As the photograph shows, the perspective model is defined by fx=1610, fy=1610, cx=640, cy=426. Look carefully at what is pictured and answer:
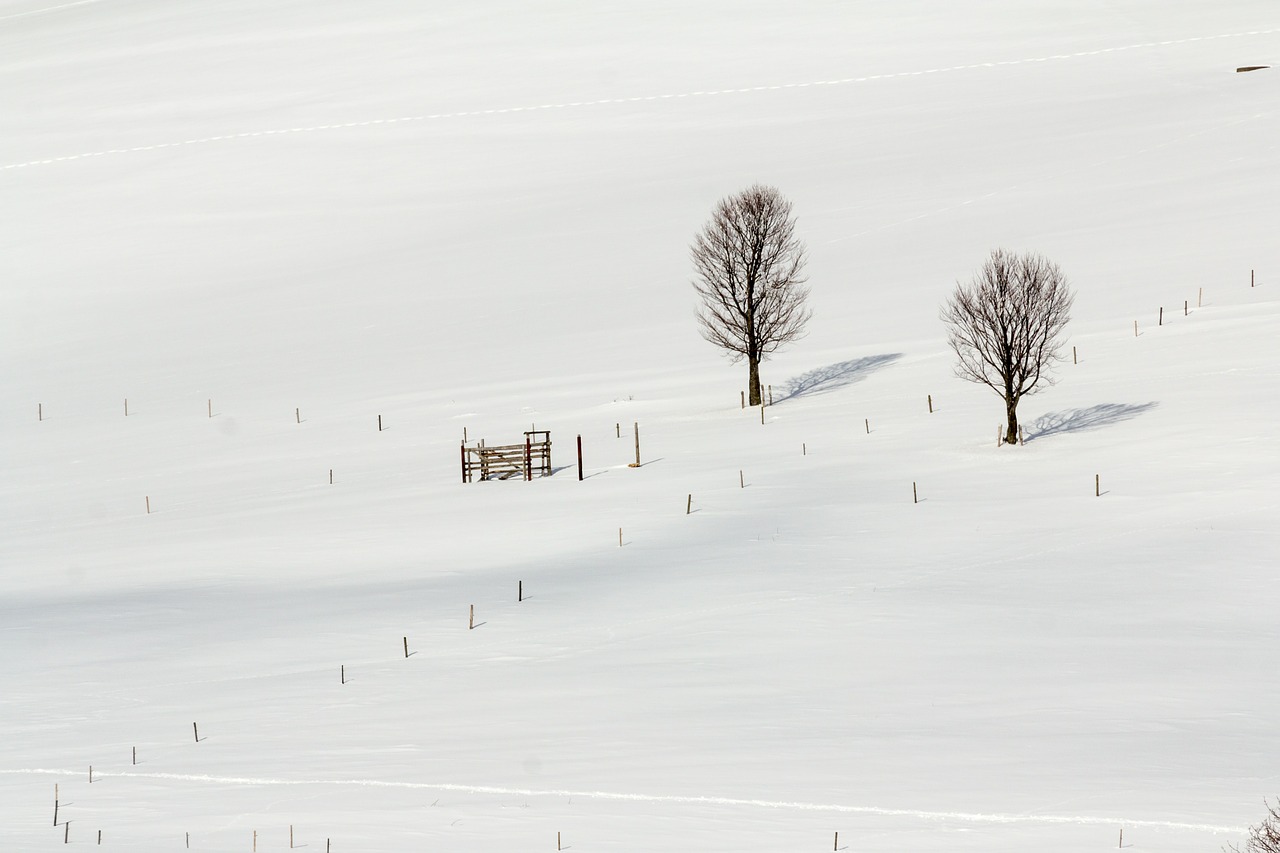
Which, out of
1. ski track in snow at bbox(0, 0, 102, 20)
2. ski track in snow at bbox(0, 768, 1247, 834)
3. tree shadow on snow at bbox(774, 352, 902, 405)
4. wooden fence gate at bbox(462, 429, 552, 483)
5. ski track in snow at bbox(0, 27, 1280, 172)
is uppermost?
ski track in snow at bbox(0, 0, 102, 20)

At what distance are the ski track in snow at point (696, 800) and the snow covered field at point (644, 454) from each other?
0.08 metres

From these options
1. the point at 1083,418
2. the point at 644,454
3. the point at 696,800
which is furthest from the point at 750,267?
the point at 696,800

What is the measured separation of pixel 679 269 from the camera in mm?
77812

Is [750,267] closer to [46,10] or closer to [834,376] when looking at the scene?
[834,376]

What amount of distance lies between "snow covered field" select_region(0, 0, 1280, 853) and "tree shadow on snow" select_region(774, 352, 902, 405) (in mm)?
325

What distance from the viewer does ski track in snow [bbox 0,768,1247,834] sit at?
68.6ft

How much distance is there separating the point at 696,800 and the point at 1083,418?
2793 cm

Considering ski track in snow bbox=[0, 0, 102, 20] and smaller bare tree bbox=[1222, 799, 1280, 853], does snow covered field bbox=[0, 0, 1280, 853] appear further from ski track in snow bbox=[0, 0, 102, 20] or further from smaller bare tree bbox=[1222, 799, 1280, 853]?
ski track in snow bbox=[0, 0, 102, 20]

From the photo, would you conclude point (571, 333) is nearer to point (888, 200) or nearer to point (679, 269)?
point (679, 269)

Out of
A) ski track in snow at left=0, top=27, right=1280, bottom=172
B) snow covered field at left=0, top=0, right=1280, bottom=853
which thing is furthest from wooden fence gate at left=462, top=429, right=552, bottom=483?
ski track in snow at left=0, top=27, right=1280, bottom=172

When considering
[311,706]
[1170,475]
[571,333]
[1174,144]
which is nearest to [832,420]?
[1170,475]

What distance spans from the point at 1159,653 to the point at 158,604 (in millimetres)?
23234

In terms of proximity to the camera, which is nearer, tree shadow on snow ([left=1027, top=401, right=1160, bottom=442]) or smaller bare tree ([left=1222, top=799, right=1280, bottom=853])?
smaller bare tree ([left=1222, top=799, right=1280, bottom=853])

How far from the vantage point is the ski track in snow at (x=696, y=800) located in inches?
823
